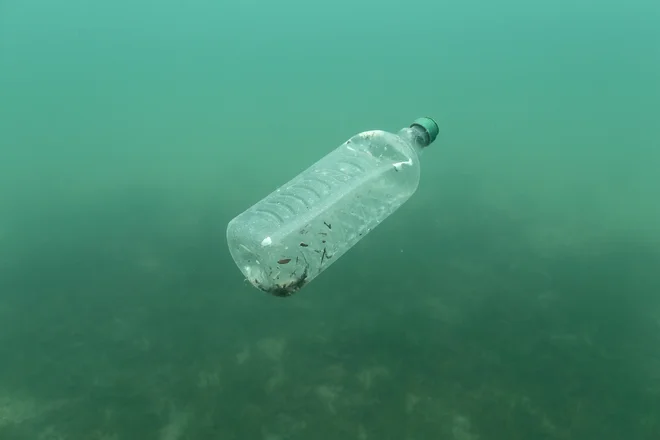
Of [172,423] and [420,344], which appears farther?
[420,344]

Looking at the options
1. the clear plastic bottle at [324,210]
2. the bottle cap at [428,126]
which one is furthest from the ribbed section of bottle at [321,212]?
the bottle cap at [428,126]

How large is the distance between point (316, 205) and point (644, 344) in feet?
8.71

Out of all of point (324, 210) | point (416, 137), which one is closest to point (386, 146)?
point (416, 137)

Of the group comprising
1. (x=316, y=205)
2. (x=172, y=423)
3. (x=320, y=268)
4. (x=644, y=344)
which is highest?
(x=316, y=205)

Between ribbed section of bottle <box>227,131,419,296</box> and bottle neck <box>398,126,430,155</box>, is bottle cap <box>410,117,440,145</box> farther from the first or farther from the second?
ribbed section of bottle <box>227,131,419,296</box>

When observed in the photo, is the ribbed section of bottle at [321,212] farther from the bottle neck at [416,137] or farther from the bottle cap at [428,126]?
the bottle cap at [428,126]

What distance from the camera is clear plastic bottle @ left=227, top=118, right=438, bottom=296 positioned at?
2.76 m

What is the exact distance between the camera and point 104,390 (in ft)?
11.6

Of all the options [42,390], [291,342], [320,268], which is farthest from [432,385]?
[42,390]

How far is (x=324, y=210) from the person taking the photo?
9.70 feet

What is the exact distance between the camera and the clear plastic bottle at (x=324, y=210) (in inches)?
108

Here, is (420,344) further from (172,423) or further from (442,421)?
(172,423)

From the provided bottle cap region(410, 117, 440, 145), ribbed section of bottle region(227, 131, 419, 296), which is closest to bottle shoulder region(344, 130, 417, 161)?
ribbed section of bottle region(227, 131, 419, 296)

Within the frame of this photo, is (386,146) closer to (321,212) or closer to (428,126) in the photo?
(428,126)
